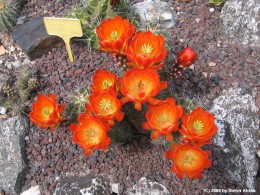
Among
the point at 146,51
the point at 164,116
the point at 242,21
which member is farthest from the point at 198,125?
the point at 242,21

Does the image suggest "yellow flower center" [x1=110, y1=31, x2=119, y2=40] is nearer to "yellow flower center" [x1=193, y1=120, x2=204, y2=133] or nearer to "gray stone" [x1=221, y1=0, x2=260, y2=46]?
"yellow flower center" [x1=193, y1=120, x2=204, y2=133]

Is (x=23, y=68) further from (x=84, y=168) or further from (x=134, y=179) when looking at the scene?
(x=134, y=179)

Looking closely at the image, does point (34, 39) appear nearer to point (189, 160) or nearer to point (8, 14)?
point (8, 14)

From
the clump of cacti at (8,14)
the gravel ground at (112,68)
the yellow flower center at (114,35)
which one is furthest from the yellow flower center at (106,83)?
the clump of cacti at (8,14)

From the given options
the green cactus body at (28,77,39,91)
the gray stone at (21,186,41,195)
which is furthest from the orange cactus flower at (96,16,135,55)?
the gray stone at (21,186,41,195)

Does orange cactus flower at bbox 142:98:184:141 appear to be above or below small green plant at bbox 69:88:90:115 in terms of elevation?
above
